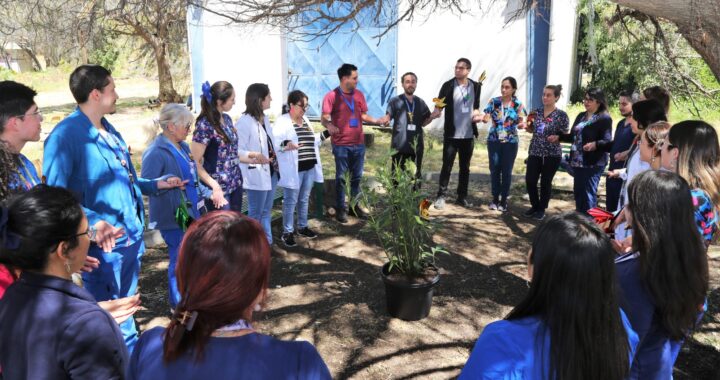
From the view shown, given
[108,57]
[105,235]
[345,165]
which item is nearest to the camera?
[105,235]

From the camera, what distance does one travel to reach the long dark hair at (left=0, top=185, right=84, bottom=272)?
175 cm

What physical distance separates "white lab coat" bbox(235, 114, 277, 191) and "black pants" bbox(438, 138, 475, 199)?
114 inches

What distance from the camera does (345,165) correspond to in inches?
253

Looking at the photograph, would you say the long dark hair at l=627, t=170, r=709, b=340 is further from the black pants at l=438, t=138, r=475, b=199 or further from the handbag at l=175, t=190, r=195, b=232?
the black pants at l=438, t=138, r=475, b=199

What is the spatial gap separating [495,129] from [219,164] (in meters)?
3.79

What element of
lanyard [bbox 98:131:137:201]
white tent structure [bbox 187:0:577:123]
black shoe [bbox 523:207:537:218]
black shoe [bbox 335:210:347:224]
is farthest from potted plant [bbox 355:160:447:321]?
white tent structure [bbox 187:0:577:123]

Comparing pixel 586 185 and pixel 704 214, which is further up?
pixel 704 214

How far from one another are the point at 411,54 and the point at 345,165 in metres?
7.05

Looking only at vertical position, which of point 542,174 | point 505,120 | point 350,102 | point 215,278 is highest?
point 350,102

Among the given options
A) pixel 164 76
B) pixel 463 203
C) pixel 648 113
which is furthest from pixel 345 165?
pixel 164 76

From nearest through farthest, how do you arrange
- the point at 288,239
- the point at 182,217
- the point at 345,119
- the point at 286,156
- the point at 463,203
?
the point at 182,217 < the point at 286,156 < the point at 288,239 < the point at 345,119 < the point at 463,203

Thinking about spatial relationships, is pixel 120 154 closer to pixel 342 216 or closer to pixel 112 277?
pixel 112 277

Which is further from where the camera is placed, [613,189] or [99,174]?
[613,189]

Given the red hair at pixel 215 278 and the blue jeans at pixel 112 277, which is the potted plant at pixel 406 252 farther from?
the red hair at pixel 215 278
